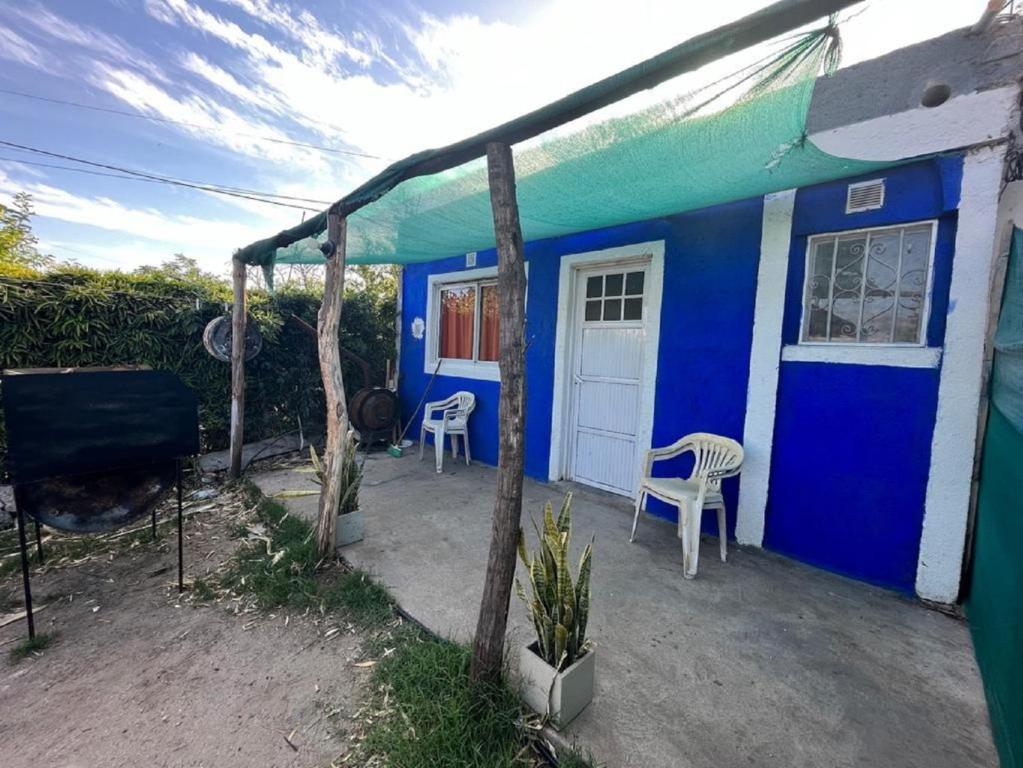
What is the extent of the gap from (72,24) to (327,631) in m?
6.92

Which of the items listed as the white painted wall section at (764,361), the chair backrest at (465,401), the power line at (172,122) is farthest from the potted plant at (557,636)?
the power line at (172,122)

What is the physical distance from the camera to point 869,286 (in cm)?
260

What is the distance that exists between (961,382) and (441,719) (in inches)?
121

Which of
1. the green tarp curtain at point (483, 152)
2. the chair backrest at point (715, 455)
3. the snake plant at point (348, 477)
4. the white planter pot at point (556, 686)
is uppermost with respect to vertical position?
the green tarp curtain at point (483, 152)

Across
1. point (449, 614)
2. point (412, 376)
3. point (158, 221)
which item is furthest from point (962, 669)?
point (158, 221)

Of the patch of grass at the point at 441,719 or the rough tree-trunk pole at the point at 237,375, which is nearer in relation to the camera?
the patch of grass at the point at 441,719

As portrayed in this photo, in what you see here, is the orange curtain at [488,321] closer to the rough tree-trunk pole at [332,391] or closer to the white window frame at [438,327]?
the white window frame at [438,327]

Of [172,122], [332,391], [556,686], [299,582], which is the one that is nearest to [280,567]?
[299,582]

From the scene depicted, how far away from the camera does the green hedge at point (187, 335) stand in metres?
3.59

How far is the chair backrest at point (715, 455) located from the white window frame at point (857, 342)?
752mm

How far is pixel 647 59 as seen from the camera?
1196 millimetres

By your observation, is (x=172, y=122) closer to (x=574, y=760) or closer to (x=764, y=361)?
(x=764, y=361)

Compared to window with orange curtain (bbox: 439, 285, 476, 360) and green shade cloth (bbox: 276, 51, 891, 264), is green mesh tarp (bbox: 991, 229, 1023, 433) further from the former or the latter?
window with orange curtain (bbox: 439, 285, 476, 360)

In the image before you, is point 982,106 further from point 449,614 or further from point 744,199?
point 449,614
